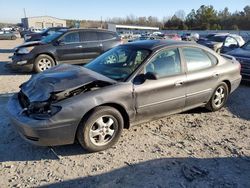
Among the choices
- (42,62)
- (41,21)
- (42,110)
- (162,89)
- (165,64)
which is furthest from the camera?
(41,21)

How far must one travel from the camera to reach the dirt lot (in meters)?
3.64

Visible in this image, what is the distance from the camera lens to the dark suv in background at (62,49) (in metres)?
A: 10.1

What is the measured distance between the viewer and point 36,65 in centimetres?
1015

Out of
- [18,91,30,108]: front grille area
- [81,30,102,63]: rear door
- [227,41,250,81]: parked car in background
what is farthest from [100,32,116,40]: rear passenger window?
[18,91,30,108]: front grille area

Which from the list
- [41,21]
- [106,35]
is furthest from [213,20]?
[106,35]

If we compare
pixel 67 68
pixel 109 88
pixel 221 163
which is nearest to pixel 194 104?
pixel 221 163

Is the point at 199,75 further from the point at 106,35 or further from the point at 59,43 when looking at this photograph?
the point at 106,35

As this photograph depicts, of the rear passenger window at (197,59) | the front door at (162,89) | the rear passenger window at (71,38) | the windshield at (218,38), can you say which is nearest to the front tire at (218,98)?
the rear passenger window at (197,59)

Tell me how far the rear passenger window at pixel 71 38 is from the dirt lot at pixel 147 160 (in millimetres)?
5777

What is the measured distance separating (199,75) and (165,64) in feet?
2.88

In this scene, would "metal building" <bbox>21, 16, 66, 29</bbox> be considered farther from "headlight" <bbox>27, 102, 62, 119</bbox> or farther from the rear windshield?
"headlight" <bbox>27, 102, 62, 119</bbox>

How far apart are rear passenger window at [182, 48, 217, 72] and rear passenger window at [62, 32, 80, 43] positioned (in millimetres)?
6319

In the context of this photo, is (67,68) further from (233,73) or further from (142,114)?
(233,73)

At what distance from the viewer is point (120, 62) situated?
518 cm
